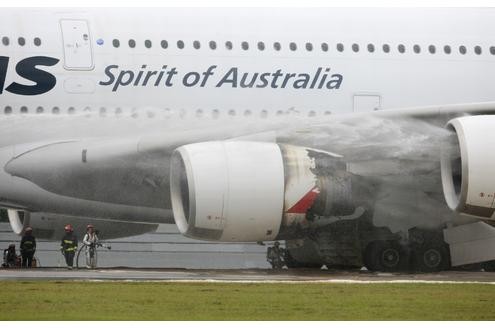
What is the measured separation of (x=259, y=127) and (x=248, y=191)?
2118mm

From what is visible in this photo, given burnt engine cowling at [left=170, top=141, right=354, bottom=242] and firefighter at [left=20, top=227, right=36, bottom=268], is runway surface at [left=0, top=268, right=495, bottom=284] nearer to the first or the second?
burnt engine cowling at [left=170, top=141, right=354, bottom=242]

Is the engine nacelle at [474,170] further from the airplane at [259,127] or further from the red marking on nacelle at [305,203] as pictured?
the red marking on nacelle at [305,203]

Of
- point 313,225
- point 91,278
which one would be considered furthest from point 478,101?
point 91,278

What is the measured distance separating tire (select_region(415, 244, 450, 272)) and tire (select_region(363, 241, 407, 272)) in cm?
27

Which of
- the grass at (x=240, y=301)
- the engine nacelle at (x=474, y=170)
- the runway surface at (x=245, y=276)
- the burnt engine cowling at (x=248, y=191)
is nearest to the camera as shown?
the grass at (x=240, y=301)

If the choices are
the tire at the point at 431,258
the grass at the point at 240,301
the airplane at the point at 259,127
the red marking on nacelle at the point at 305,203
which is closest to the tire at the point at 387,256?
the airplane at the point at 259,127

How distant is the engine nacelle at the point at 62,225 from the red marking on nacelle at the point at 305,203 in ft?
13.4

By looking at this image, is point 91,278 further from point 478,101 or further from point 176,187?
point 478,101

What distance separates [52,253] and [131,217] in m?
14.3

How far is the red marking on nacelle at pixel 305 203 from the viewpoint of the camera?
848 inches

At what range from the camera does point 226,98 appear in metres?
23.4

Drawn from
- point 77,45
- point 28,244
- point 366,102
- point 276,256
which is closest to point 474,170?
point 366,102

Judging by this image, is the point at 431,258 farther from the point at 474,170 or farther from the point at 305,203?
the point at 305,203

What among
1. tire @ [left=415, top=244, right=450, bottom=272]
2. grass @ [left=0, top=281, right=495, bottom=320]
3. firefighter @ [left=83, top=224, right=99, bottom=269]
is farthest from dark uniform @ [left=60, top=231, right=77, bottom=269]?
tire @ [left=415, top=244, right=450, bottom=272]
